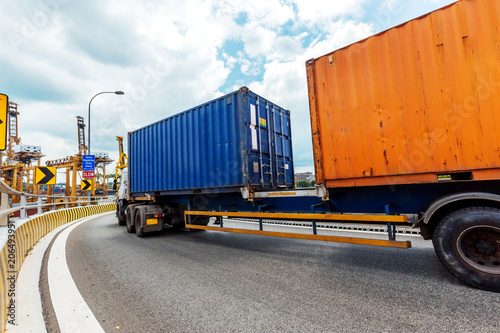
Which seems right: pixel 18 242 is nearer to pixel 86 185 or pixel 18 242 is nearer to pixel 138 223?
pixel 138 223

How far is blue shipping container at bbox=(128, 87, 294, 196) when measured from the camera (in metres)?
5.21

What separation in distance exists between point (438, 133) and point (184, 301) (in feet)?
12.5

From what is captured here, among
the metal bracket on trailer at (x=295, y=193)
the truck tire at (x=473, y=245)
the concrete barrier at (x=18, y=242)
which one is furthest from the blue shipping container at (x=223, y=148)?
the truck tire at (x=473, y=245)

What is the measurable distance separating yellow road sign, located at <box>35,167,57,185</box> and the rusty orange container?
8.93m

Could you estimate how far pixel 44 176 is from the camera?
26.5 feet

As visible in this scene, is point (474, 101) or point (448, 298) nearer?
point (448, 298)

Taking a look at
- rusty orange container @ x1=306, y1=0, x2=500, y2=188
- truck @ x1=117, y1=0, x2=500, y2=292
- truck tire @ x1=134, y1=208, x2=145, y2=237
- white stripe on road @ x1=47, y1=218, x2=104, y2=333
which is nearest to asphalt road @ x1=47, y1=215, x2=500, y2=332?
white stripe on road @ x1=47, y1=218, x2=104, y2=333

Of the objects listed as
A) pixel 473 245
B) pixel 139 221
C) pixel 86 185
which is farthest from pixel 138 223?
pixel 86 185

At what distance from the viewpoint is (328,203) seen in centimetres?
420

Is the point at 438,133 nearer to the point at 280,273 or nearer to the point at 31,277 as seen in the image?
the point at 280,273

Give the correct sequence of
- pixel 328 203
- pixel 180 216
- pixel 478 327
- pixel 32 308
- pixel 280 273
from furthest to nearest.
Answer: pixel 180 216 → pixel 328 203 → pixel 280 273 → pixel 32 308 → pixel 478 327

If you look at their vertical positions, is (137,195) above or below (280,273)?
above

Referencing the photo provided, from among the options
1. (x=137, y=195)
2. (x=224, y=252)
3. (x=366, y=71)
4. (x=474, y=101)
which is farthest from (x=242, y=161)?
(x=137, y=195)

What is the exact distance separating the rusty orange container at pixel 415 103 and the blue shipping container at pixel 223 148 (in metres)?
1.59
